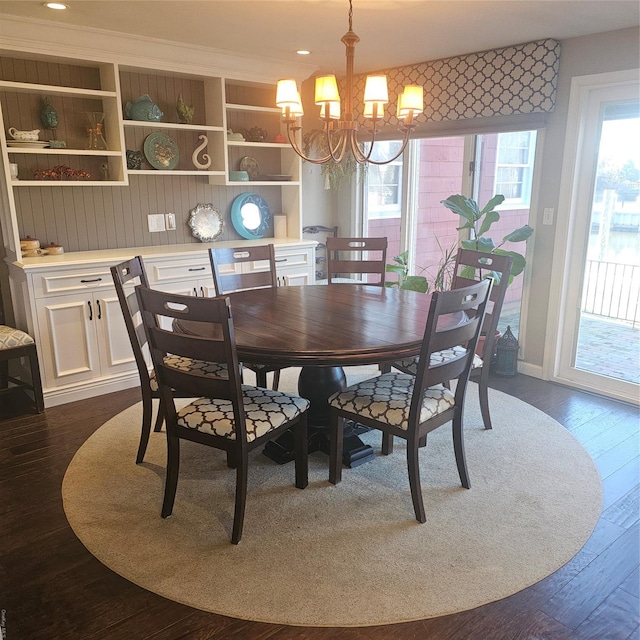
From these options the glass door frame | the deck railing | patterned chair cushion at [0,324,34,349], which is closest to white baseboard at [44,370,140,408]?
patterned chair cushion at [0,324,34,349]

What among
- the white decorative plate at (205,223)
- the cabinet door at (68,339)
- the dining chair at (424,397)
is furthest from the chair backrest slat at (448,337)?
the white decorative plate at (205,223)

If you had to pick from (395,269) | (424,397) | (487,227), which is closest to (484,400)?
(424,397)

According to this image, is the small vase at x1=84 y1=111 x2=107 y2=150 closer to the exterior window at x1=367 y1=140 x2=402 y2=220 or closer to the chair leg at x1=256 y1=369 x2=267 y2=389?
the chair leg at x1=256 y1=369 x2=267 y2=389

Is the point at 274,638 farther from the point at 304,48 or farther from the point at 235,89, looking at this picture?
the point at 235,89

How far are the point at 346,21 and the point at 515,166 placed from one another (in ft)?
5.89

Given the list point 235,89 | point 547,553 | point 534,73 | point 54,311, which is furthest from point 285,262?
point 547,553

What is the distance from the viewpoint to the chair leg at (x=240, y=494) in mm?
2248

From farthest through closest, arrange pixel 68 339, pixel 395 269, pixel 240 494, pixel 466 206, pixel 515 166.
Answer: pixel 395 269
pixel 515 166
pixel 466 206
pixel 68 339
pixel 240 494

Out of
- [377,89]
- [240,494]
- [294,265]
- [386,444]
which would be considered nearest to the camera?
[240,494]

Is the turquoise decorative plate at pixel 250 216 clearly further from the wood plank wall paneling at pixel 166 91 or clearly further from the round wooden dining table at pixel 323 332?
the round wooden dining table at pixel 323 332

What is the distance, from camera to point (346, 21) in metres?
3.33

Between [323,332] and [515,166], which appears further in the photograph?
[515,166]

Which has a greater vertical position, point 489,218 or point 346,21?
point 346,21

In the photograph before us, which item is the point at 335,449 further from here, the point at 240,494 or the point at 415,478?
the point at 240,494
